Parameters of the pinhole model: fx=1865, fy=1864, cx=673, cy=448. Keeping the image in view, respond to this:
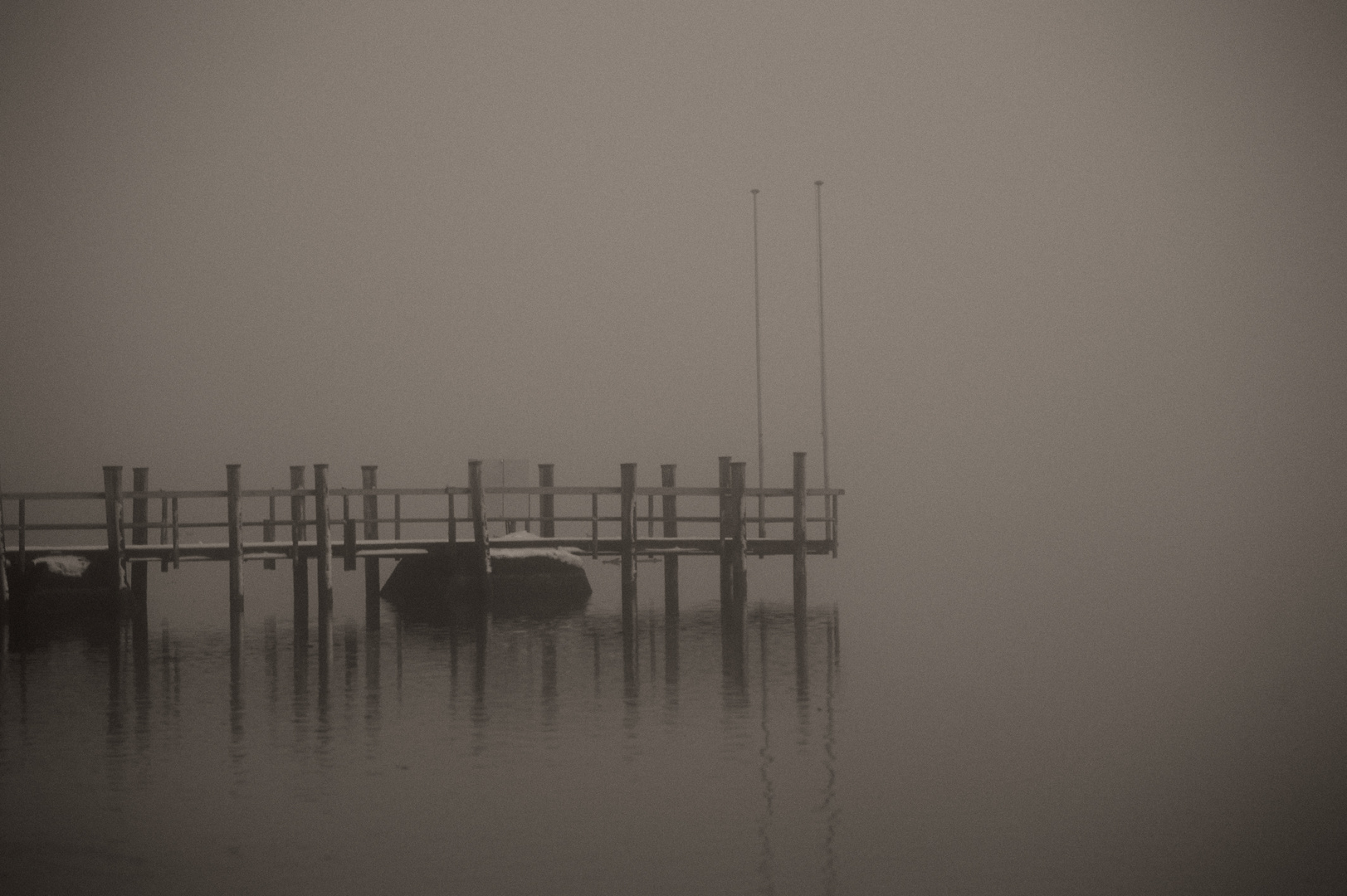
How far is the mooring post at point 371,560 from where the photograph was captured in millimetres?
37438

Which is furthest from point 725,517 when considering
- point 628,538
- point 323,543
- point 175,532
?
point 175,532

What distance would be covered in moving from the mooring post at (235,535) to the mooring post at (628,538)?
726 centimetres

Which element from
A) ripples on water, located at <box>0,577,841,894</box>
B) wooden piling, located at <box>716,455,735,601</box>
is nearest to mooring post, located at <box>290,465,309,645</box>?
ripples on water, located at <box>0,577,841,894</box>

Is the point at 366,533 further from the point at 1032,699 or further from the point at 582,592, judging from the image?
the point at 1032,699

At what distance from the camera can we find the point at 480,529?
1433 inches

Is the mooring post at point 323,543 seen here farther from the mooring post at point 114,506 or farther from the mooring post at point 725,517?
the mooring post at point 725,517

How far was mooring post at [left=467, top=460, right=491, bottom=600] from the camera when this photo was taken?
117ft

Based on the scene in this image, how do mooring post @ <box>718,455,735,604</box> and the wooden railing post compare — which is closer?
the wooden railing post

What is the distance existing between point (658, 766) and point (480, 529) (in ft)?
56.8

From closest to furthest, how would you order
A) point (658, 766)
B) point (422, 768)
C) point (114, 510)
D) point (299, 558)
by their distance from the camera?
point (422, 768)
point (658, 766)
point (114, 510)
point (299, 558)

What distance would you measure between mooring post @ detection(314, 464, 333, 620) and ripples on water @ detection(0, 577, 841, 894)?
13.9 ft

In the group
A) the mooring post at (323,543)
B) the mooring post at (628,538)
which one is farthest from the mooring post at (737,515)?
the mooring post at (323,543)

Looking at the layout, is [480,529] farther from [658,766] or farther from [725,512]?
[658,766]

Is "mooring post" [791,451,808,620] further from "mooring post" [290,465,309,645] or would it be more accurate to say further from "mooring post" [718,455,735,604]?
"mooring post" [290,465,309,645]
